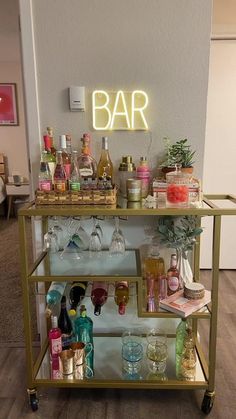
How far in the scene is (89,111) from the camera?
5.18 feet

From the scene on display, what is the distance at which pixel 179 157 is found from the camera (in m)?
1.55

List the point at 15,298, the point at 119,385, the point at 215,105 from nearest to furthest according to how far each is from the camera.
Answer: the point at 119,385 → the point at 15,298 → the point at 215,105

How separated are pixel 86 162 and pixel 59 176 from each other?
0.60 ft

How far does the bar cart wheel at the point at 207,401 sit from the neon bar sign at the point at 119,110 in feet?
4.02

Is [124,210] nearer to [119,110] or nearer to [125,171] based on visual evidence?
[125,171]

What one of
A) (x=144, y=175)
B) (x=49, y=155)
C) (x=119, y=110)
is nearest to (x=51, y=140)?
(x=49, y=155)

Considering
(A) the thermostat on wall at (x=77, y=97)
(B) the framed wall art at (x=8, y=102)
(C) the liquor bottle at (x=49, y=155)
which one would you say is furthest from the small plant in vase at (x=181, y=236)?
(B) the framed wall art at (x=8, y=102)

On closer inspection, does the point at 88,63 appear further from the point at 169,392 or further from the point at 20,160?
the point at 20,160

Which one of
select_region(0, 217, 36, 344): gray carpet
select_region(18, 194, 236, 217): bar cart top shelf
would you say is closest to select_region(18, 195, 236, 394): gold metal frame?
select_region(18, 194, 236, 217): bar cart top shelf

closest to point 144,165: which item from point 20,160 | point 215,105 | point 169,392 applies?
point 169,392

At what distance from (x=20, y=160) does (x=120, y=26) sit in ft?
13.3

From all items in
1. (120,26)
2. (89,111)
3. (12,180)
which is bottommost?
(12,180)

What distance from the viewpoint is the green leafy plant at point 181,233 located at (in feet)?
4.87

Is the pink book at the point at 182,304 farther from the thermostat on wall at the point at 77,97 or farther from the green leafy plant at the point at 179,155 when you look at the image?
the thermostat on wall at the point at 77,97
